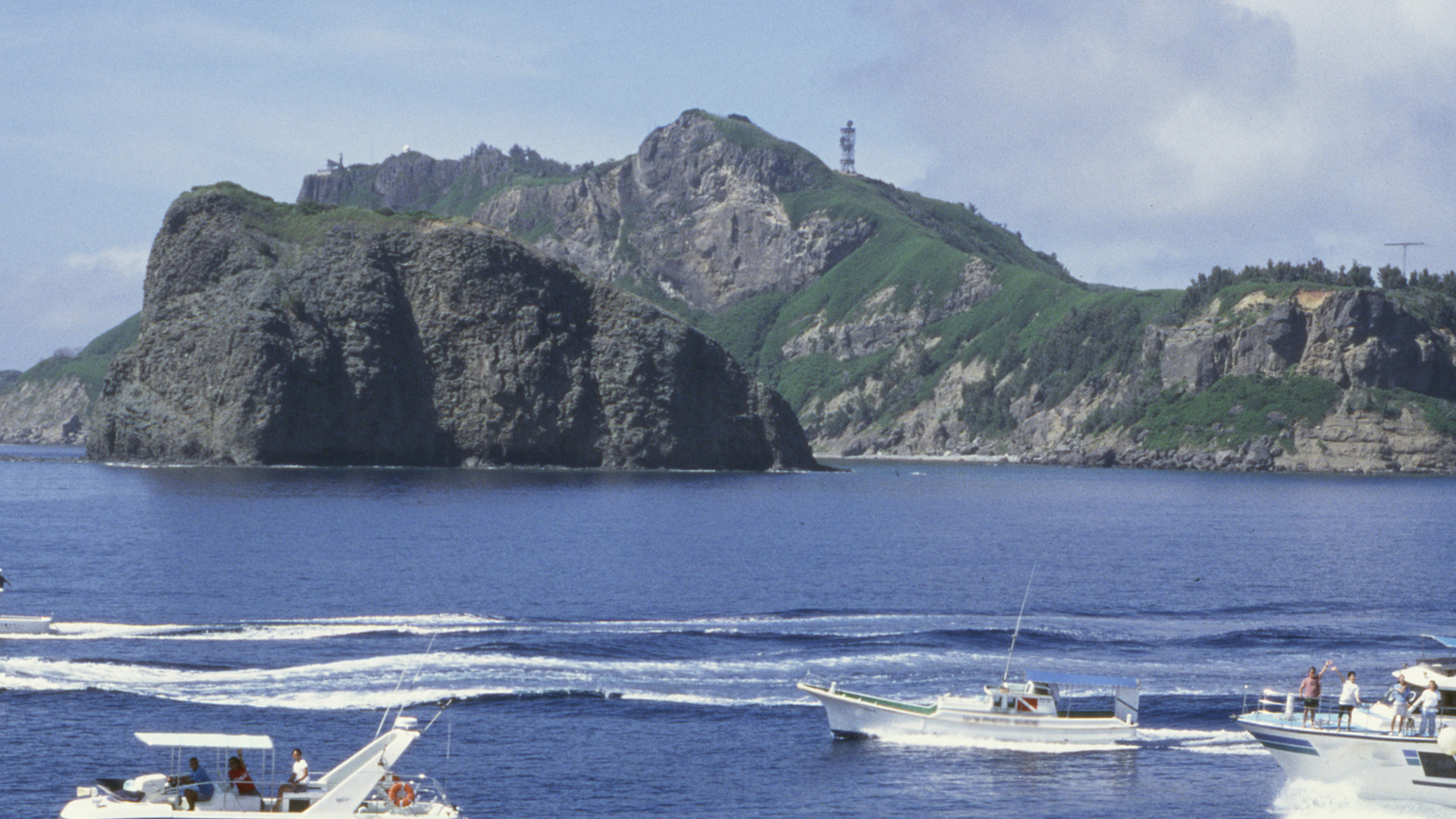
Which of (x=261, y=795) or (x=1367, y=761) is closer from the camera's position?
(x=261, y=795)

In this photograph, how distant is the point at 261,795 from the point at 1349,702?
3655cm

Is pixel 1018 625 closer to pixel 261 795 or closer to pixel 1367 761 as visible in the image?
pixel 1367 761

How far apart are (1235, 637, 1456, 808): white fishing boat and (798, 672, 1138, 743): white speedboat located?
26.4 feet

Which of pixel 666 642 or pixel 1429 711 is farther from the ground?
pixel 1429 711

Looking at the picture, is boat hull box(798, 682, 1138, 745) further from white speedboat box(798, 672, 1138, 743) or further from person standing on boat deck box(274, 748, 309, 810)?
person standing on boat deck box(274, 748, 309, 810)

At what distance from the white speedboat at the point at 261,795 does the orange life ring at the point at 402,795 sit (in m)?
0.02

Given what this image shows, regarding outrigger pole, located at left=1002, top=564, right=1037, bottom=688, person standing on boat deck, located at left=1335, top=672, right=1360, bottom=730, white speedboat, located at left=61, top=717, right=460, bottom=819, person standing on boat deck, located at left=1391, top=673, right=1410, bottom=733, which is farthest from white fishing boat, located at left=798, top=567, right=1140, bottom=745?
white speedboat, located at left=61, top=717, right=460, bottom=819

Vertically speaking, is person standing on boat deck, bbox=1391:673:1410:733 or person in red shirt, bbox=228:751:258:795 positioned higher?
person standing on boat deck, bbox=1391:673:1410:733

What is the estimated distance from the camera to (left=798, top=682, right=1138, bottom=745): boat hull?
5591 centimetres

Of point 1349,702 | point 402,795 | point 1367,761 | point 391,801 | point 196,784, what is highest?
point 1349,702

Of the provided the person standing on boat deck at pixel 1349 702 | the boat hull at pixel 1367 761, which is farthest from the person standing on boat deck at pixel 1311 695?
the person standing on boat deck at pixel 1349 702

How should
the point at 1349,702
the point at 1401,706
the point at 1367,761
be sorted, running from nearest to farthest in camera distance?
the point at 1367,761 → the point at 1401,706 → the point at 1349,702

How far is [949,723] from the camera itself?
185 ft

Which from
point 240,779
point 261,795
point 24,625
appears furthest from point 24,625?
point 240,779
